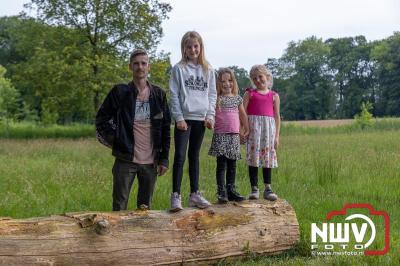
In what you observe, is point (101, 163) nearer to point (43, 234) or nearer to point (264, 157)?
point (264, 157)

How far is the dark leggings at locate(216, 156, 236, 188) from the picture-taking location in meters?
5.77

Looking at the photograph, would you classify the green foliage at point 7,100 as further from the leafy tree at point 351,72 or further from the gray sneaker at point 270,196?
the leafy tree at point 351,72

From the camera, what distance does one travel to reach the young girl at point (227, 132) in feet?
18.8

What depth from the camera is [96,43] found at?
82.7 ft

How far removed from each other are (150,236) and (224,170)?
1.41 metres

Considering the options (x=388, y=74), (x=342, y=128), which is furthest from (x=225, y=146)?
(x=388, y=74)

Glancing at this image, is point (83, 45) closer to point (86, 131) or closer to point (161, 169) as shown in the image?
point (86, 131)

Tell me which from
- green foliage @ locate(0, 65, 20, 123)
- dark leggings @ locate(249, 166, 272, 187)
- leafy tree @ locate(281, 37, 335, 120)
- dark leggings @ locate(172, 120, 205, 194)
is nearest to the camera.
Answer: dark leggings @ locate(172, 120, 205, 194)

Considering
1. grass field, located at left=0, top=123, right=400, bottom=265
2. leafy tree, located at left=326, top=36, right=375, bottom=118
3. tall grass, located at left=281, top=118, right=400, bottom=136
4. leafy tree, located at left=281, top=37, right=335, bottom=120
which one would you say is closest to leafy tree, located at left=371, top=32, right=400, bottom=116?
leafy tree, located at left=326, top=36, right=375, bottom=118

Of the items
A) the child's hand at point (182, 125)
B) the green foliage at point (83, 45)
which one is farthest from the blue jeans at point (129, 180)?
the green foliage at point (83, 45)

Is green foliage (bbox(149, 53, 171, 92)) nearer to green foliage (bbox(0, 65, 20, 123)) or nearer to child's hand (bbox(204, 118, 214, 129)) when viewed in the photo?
green foliage (bbox(0, 65, 20, 123))

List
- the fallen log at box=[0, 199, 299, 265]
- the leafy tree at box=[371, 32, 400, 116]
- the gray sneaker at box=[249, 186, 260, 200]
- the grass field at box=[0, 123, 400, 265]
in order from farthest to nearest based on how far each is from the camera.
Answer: the leafy tree at box=[371, 32, 400, 116]
the gray sneaker at box=[249, 186, 260, 200]
the grass field at box=[0, 123, 400, 265]
the fallen log at box=[0, 199, 299, 265]

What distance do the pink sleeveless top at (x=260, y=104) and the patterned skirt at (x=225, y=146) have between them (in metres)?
0.58

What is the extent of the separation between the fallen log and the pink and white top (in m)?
0.91
